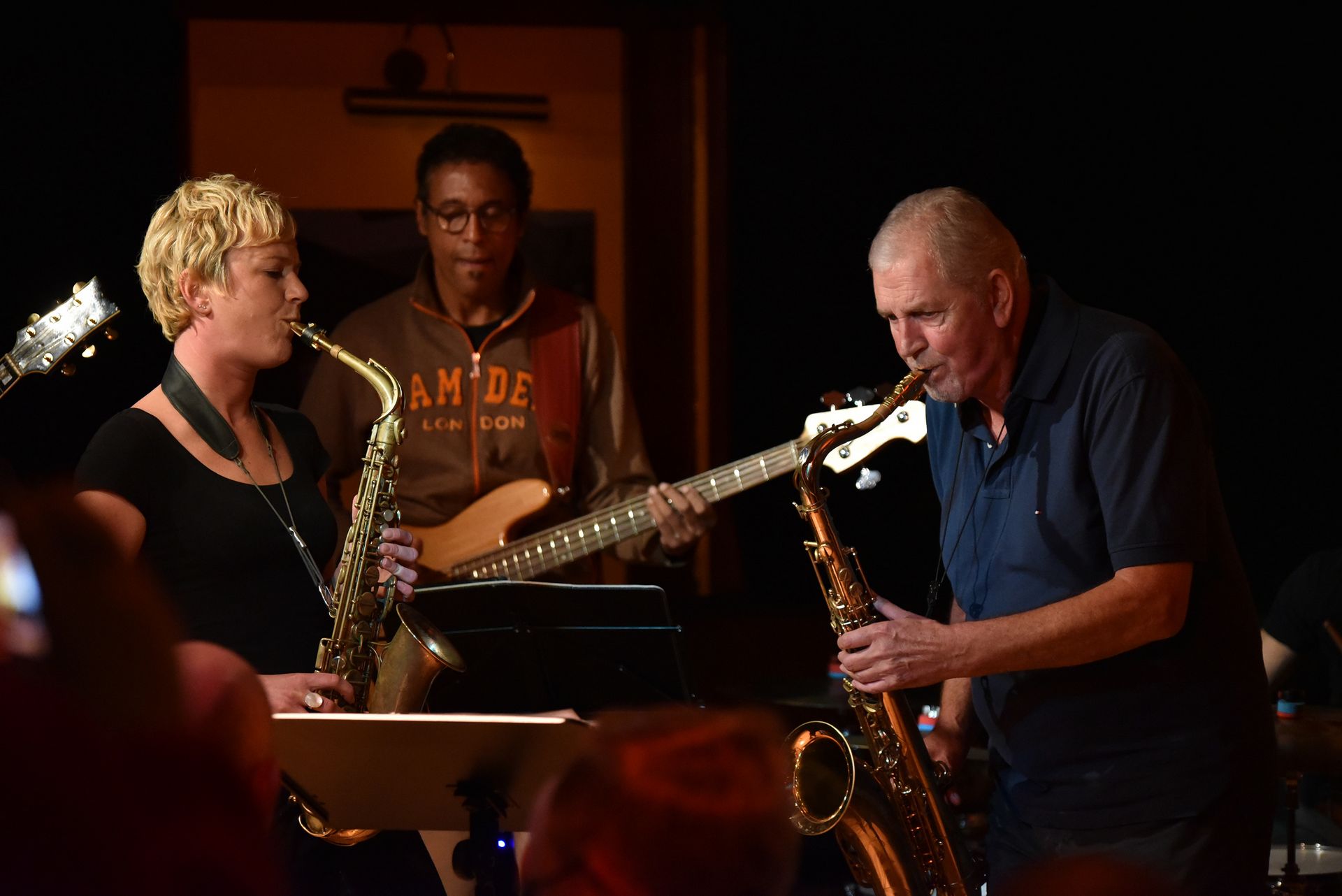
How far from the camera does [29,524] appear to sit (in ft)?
2.63

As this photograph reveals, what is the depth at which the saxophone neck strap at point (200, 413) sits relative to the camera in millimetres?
2584

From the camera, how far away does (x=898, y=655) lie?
237cm

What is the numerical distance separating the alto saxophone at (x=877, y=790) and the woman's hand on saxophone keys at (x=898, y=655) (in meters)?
0.31

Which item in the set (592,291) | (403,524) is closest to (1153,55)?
(592,291)

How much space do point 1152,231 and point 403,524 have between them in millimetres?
2824

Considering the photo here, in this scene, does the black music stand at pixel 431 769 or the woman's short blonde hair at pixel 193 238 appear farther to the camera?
the woman's short blonde hair at pixel 193 238

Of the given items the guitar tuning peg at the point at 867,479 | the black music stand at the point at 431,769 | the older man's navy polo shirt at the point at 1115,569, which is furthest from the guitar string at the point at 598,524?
the black music stand at the point at 431,769

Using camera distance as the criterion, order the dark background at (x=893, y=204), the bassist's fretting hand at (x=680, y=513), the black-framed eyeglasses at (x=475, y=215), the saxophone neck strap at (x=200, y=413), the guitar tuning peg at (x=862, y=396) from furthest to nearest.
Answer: the dark background at (x=893, y=204), the black-framed eyeglasses at (x=475, y=215), the bassist's fretting hand at (x=680, y=513), the guitar tuning peg at (x=862, y=396), the saxophone neck strap at (x=200, y=413)

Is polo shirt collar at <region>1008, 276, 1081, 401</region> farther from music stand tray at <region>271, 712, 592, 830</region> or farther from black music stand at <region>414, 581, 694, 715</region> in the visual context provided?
music stand tray at <region>271, 712, 592, 830</region>

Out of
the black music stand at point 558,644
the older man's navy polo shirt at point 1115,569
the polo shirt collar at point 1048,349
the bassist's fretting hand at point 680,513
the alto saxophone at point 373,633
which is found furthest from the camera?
the bassist's fretting hand at point 680,513

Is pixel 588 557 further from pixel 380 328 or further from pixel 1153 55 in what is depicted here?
pixel 1153 55

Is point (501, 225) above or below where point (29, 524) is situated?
above

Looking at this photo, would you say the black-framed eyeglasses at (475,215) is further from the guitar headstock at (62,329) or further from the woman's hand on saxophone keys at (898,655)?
the woman's hand on saxophone keys at (898,655)

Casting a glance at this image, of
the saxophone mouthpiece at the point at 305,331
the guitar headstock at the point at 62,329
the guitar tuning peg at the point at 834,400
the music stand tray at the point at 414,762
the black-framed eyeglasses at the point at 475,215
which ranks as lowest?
the music stand tray at the point at 414,762
